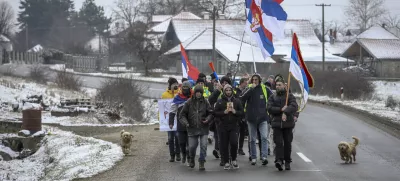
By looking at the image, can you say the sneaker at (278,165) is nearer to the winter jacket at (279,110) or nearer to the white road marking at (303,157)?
the winter jacket at (279,110)

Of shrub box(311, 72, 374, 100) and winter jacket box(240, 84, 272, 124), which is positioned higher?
winter jacket box(240, 84, 272, 124)

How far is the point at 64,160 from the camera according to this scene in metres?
18.5

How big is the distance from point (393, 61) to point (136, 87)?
41.5 metres

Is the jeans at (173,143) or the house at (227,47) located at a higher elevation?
the house at (227,47)

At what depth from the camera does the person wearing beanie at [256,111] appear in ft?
49.2

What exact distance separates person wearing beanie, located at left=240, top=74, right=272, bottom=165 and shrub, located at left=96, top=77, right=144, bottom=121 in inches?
760

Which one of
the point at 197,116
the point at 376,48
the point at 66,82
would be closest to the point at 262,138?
the point at 197,116

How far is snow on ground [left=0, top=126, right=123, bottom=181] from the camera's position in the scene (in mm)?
15898

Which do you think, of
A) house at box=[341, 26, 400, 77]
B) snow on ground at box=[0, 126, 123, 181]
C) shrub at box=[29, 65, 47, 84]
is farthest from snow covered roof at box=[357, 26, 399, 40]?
snow on ground at box=[0, 126, 123, 181]

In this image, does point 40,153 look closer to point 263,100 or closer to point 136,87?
point 263,100

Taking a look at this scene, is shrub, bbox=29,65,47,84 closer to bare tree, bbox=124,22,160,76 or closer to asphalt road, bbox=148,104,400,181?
bare tree, bbox=124,22,160,76

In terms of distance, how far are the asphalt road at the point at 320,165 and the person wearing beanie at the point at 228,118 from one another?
1.49ft

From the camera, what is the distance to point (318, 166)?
15.1 metres

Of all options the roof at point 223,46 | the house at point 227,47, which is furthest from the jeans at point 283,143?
the roof at point 223,46
